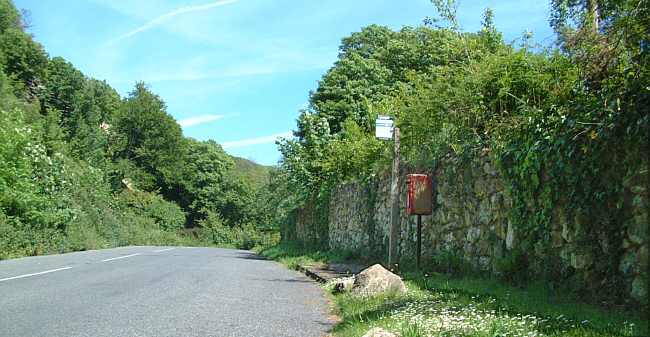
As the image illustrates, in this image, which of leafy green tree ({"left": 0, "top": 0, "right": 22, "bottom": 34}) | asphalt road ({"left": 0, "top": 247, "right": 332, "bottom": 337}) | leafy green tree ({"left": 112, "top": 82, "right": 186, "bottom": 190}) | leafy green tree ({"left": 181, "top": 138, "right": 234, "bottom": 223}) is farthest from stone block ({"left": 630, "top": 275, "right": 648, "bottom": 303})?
leafy green tree ({"left": 181, "top": 138, "right": 234, "bottom": 223})

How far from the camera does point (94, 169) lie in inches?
1533

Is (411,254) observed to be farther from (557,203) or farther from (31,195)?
(31,195)

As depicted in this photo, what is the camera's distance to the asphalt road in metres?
6.35

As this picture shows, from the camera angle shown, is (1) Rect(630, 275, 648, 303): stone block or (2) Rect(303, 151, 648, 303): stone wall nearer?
(1) Rect(630, 275, 648, 303): stone block

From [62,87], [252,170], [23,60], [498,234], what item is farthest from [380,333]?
[252,170]

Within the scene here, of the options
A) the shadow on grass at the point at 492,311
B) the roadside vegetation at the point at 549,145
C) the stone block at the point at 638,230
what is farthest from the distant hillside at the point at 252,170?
the stone block at the point at 638,230

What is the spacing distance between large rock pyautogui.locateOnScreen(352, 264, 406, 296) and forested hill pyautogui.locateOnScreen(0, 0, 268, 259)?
15480mm

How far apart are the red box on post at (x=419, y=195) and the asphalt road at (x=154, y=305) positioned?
2.52 meters

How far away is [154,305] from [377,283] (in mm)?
3234

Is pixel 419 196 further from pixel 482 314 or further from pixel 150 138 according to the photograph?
pixel 150 138

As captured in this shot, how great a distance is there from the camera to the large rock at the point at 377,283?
8456 millimetres

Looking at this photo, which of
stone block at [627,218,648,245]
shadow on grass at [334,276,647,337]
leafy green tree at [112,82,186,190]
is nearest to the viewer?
shadow on grass at [334,276,647,337]

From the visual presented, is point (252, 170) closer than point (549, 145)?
No

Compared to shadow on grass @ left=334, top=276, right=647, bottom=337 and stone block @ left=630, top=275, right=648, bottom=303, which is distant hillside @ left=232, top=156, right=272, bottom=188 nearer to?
shadow on grass @ left=334, top=276, right=647, bottom=337
